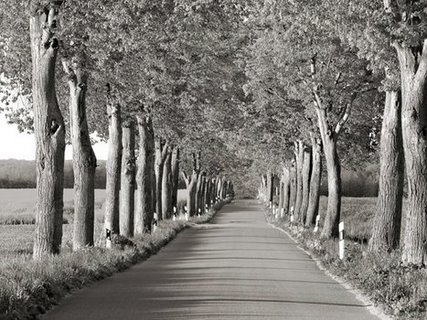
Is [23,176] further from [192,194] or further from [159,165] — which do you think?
[159,165]

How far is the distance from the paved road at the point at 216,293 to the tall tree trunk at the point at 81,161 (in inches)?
75.6

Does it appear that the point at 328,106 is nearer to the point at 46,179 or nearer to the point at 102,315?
the point at 46,179

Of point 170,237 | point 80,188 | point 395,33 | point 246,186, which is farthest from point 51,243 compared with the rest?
point 246,186

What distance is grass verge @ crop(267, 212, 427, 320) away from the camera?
41.4 feet

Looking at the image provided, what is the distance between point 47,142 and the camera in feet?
59.6

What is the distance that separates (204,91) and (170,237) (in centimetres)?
630

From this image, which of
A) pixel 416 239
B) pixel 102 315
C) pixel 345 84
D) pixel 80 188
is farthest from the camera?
pixel 345 84

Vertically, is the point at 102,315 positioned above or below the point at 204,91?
below

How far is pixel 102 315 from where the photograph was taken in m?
11.5

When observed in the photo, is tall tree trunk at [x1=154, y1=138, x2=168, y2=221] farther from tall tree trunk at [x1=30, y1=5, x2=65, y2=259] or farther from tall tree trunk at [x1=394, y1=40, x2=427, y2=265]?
tall tree trunk at [x1=394, y1=40, x2=427, y2=265]

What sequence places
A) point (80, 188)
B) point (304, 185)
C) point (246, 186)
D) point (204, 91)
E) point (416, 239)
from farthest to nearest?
point (246, 186) < point (304, 185) < point (204, 91) < point (80, 188) < point (416, 239)

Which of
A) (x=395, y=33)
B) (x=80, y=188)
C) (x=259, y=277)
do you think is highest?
(x=395, y=33)

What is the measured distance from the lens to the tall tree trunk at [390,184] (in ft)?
68.5

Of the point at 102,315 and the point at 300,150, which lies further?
the point at 300,150
